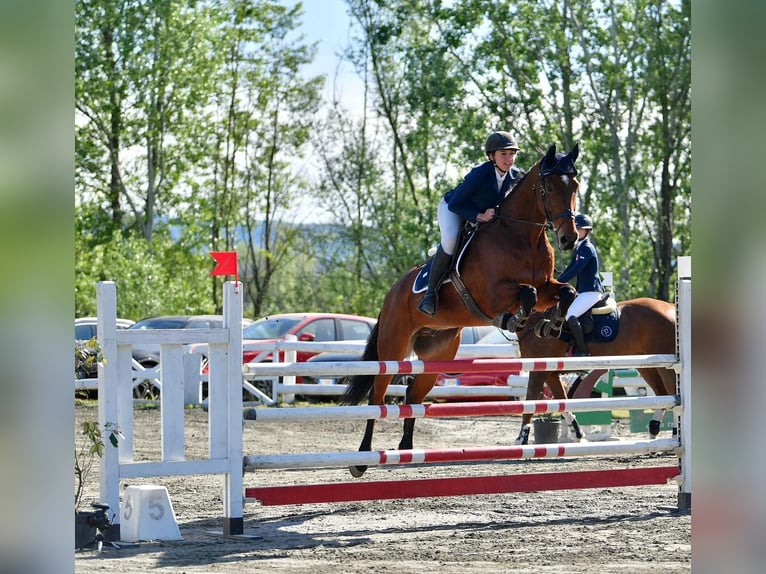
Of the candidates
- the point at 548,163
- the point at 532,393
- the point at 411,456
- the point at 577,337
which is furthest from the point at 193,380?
the point at 411,456

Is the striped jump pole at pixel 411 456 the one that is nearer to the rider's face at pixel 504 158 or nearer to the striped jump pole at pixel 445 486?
the striped jump pole at pixel 445 486

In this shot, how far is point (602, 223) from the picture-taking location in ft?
75.6

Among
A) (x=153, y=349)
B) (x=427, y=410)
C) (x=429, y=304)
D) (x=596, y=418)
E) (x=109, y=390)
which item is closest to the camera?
(x=109, y=390)

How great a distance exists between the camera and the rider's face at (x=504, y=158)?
6508mm

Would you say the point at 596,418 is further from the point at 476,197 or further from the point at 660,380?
the point at 476,197

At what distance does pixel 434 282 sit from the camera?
6.67 meters

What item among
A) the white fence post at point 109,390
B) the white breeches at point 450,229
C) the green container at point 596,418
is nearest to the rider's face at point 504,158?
the white breeches at point 450,229

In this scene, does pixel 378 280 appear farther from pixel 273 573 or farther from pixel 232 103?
pixel 273 573

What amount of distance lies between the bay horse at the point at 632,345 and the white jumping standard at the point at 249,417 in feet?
9.93

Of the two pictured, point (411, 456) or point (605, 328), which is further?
point (605, 328)

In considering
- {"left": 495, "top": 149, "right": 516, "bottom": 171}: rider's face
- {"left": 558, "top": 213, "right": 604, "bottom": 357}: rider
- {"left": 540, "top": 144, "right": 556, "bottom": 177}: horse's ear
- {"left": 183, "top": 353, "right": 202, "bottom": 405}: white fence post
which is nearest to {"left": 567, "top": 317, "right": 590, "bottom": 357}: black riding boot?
{"left": 558, "top": 213, "right": 604, "bottom": 357}: rider

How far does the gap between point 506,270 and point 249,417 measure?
2.29 metres

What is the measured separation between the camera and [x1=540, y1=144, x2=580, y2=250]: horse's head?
6.00 metres
